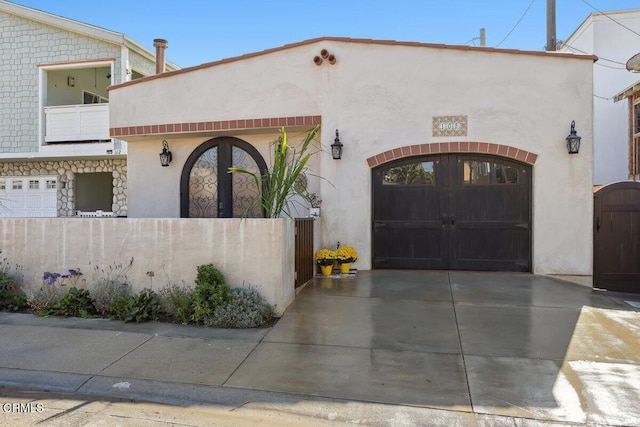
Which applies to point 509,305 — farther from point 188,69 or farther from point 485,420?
point 188,69

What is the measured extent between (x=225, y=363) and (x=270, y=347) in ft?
1.97

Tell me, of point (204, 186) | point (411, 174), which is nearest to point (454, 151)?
point (411, 174)

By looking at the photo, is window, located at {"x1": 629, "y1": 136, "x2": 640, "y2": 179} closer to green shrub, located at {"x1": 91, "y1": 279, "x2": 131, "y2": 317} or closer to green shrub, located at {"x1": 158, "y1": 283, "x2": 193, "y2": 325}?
green shrub, located at {"x1": 158, "y1": 283, "x2": 193, "y2": 325}

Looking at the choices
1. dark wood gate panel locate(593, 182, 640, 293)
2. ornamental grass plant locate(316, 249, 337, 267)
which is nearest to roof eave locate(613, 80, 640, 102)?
dark wood gate panel locate(593, 182, 640, 293)

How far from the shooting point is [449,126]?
27.5 feet

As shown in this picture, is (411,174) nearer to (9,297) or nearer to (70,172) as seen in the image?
(9,297)

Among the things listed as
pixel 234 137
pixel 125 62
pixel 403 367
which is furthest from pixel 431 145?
pixel 125 62

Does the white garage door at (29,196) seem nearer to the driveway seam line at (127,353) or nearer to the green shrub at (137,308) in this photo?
the green shrub at (137,308)

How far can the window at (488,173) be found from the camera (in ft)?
27.6

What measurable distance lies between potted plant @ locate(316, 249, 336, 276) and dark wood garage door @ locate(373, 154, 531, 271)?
1112 millimetres

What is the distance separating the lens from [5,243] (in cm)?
684

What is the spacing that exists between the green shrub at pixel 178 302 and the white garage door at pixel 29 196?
10.4m

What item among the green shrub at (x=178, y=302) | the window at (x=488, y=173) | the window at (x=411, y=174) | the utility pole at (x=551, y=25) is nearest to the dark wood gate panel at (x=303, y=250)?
the green shrub at (x=178, y=302)

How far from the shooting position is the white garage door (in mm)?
14078
